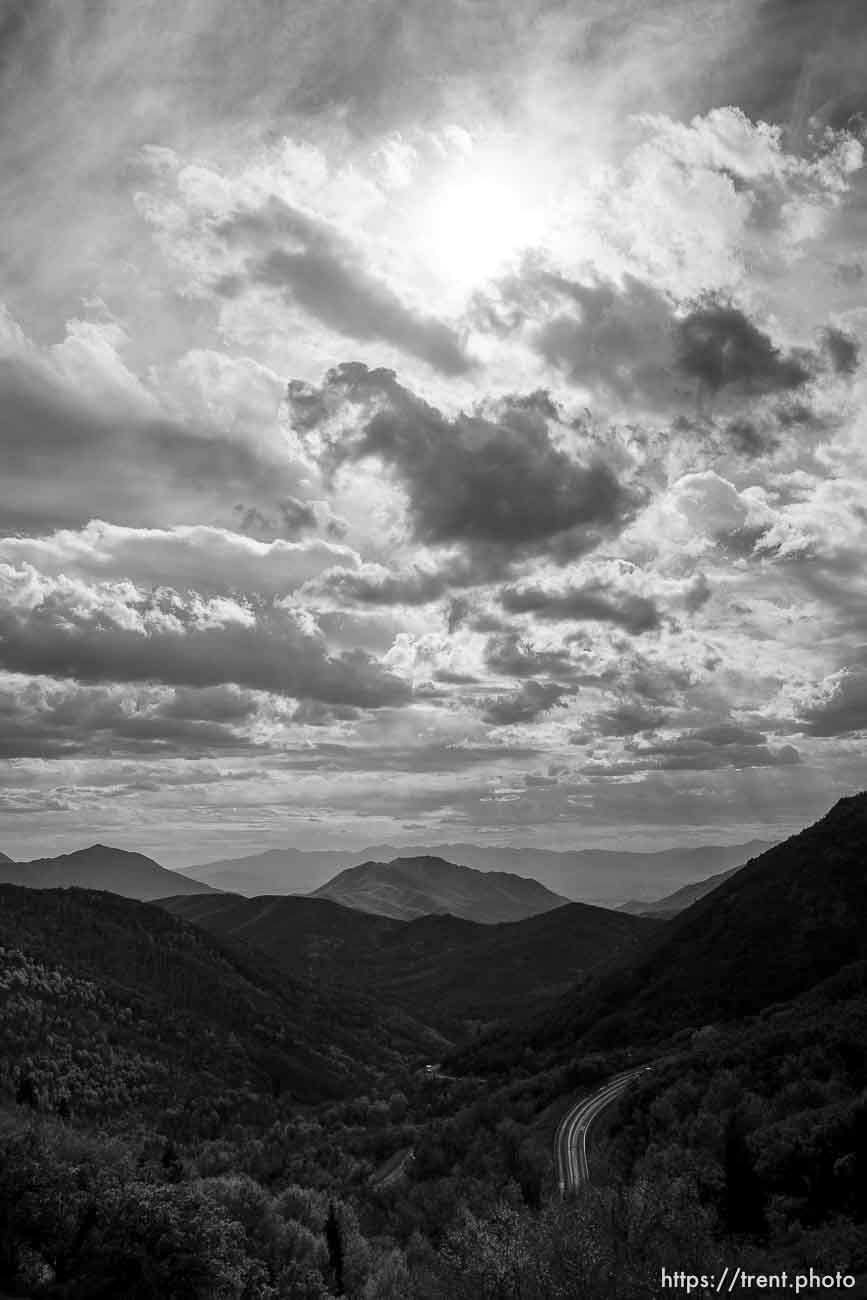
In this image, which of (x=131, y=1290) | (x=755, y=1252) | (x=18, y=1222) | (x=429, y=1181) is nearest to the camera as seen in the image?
(x=755, y=1252)

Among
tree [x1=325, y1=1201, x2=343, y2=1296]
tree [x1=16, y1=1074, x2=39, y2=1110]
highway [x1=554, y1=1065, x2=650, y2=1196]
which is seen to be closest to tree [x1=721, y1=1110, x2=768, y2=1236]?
highway [x1=554, y1=1065, x2=650, y2=1196]

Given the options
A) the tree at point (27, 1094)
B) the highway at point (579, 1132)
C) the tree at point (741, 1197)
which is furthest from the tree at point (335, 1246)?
the tree at point (27, 1094)

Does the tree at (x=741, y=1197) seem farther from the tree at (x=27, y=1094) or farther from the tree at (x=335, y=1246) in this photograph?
the tree at (x=27, y=1094)

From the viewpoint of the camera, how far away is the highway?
10407 centimetres

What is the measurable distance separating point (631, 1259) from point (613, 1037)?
152 m

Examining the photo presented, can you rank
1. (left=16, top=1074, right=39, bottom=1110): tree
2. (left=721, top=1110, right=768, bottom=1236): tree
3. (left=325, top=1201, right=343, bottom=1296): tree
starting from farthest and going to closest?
(left=16, top=1074, right=39, bottom=1110): tree < (left=325, top=1201, right=343, bottom=1296): tree < (left=721, top=1110, right=768, bottom=1236): tree

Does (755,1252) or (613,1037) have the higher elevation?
(755,1252)

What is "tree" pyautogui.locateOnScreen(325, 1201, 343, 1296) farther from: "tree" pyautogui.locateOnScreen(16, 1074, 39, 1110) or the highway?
"tree" pyautogui.locateOnScreen(16, 1074, 39, 1110)

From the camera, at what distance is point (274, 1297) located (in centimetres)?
7306

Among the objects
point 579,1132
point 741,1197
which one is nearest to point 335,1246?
point 741,1197

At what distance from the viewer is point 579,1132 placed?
121 m

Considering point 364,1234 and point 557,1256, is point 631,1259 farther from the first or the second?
point 364,1234

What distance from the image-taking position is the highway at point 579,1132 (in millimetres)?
104075

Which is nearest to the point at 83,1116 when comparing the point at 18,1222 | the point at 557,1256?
the point at 18,1222
